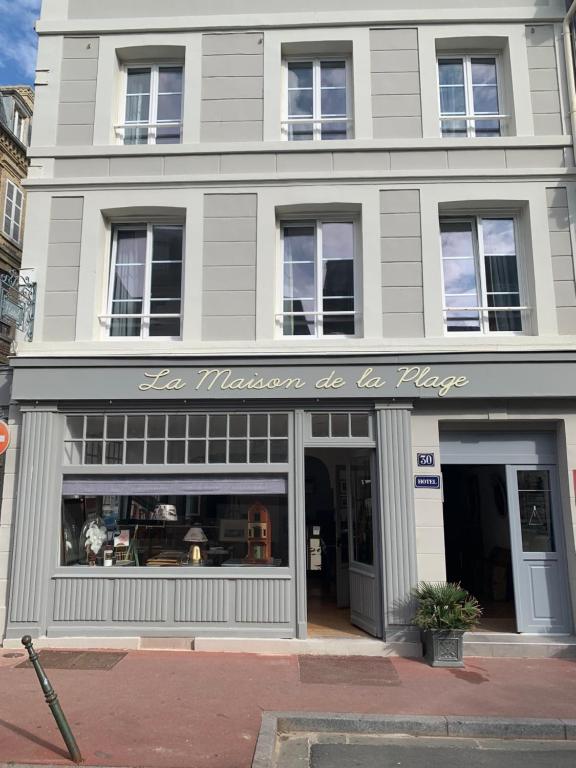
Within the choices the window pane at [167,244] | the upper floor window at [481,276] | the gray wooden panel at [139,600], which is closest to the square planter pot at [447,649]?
the gray wooden panel at [139,600]

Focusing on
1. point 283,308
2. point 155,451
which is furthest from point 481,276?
point 155,451

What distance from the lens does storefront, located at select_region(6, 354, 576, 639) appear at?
26.7ft

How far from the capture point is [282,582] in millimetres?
8141

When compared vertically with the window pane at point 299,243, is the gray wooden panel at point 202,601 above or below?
below

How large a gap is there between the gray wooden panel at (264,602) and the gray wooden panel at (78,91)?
23.4 ft

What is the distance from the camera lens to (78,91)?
31.2 feet

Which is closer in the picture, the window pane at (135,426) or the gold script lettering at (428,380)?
the gold script lettering at (428,380)

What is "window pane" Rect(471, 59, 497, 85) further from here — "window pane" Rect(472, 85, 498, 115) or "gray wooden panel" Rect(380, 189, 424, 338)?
"gray wooden panel" Rect(380, 189, 424, 338)

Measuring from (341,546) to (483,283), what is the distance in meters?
4.89

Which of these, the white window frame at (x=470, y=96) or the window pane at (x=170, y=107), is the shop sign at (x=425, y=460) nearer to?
the white window frame at (x=470, y=96)

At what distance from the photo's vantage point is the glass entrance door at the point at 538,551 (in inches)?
323

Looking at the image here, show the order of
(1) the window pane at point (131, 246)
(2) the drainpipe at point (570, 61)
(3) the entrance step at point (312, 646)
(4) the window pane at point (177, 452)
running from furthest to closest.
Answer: (1) the window pane at point (131, 246)
(2) the drainpipe at point (570, 61)
(4) the window pane at point (177, 452)
(3) the entrance step at point (312, 646)

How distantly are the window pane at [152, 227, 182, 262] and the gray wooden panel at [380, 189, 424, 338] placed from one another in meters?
3.11

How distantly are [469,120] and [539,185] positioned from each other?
1549 mm
